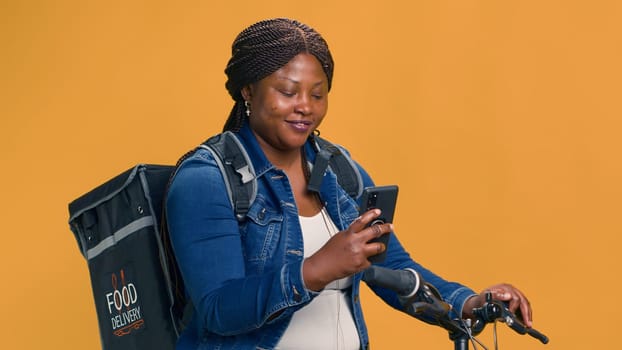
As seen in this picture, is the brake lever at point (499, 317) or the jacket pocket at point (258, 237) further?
the jacket pocket at point (258, 237)

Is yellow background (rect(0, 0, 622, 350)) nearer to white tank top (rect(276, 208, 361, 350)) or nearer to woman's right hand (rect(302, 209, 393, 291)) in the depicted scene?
white tank top (rect(276, 208, 361, 350))

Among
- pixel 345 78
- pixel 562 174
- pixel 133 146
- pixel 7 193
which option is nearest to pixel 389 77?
pixel 345 78

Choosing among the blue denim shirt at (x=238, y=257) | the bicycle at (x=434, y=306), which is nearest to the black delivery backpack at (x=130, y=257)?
the blue denim shirt at (x=238, y=257)

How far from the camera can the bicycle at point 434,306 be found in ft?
5.67

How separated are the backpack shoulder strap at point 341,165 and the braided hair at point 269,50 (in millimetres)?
178

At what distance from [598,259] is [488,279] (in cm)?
36

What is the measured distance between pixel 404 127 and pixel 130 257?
1.46m

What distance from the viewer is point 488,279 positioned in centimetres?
345

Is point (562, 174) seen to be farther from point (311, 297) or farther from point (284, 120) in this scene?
point (311, 297)

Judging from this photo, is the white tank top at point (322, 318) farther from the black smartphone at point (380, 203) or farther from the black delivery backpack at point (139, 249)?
the black smartphone at point (380, 203)

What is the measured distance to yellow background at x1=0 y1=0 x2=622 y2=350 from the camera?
3.31 m

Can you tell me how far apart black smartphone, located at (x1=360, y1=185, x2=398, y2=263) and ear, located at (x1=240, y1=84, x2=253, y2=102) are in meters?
0.49

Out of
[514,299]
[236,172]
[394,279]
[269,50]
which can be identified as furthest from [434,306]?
[269,50]

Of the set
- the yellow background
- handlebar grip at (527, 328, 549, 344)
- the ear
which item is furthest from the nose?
the yellow background
